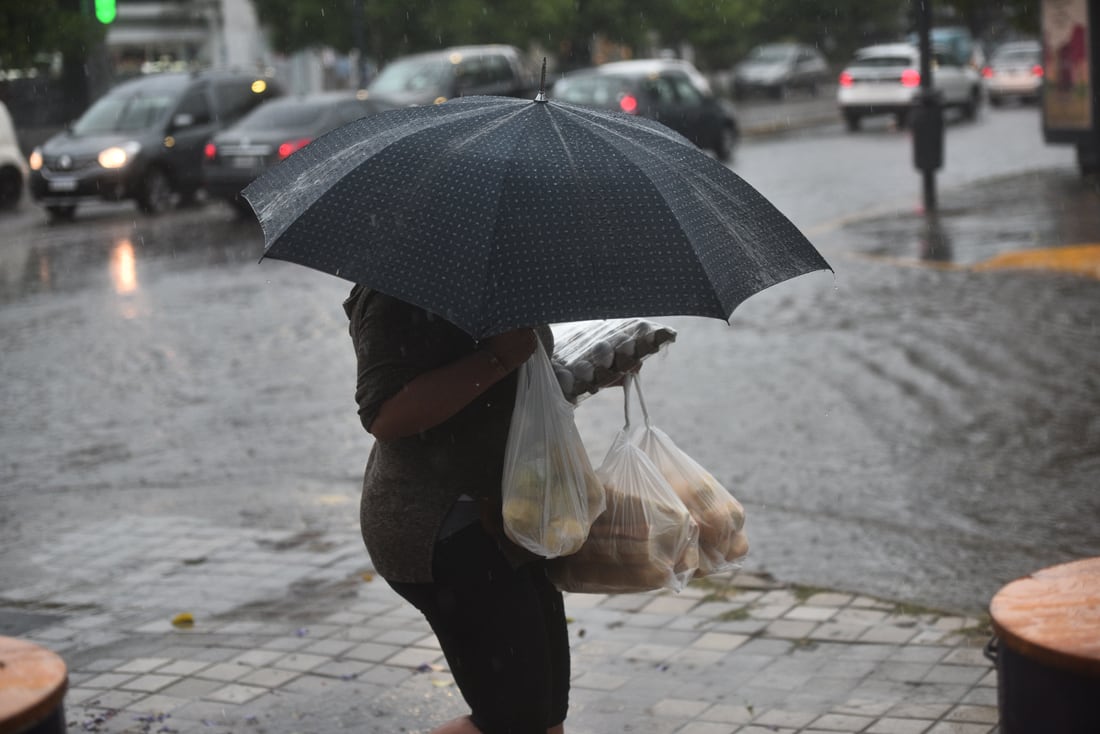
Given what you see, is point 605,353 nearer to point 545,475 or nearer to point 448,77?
point 545,475

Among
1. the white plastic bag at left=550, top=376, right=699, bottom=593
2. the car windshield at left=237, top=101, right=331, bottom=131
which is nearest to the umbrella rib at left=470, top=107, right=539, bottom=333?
the white plastic bag at left=550, top=376, right=699, bottom=593

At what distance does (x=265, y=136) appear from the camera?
20.2 m

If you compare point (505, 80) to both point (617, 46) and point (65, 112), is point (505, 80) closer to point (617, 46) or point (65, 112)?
point (65, 112)

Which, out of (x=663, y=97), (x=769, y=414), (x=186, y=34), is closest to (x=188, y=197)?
(x=663, y=97)

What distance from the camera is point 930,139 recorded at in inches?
656

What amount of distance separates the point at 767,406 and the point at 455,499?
231 inches

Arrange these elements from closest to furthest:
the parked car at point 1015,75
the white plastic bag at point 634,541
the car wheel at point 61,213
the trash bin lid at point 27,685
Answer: the trash bin lid at point 27,685 < the white plastic bag at point 634,541 < the car wheel at point 61,213 < the parked car at point 1015,75

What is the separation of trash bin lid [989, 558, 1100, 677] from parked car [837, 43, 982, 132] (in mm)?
30380

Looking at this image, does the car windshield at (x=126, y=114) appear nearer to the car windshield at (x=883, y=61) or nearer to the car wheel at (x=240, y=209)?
the car wheel at (x=240, y=209)

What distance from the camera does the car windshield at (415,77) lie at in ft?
80.5

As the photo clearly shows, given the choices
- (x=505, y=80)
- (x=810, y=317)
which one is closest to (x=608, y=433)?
(x=810, y=317)

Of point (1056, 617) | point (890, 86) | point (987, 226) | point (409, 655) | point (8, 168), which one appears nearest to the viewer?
point (1056, 617)

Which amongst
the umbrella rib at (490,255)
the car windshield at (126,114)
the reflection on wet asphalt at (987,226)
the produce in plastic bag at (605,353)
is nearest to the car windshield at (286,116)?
the car windshield at (126,114)

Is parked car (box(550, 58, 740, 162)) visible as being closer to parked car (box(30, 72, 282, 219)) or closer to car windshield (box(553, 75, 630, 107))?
car windshield (box(553, 75, 630, 107))
